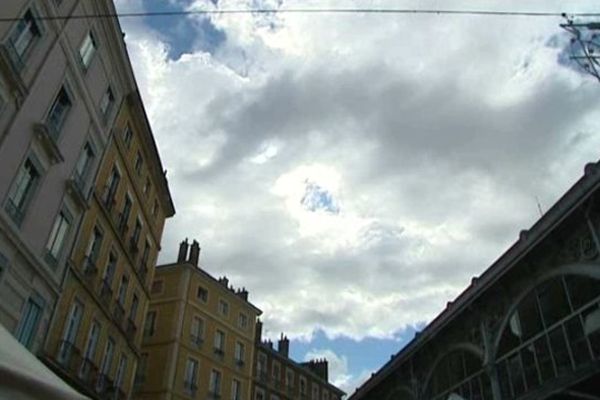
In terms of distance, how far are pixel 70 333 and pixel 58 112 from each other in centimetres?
757

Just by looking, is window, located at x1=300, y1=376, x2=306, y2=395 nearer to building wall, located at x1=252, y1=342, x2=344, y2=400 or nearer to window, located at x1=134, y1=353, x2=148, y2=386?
building wall, located at x1=252, y1=342, x2=344, y2=400

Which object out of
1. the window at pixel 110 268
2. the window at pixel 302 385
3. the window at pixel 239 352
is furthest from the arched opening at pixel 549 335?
the window at pixel 302 385

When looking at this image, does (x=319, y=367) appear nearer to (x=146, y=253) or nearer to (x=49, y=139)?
(x=146, y=253)

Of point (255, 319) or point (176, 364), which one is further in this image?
point (255, 319)

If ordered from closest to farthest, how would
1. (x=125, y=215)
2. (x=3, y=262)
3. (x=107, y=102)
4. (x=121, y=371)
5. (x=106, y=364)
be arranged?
(x=3, y=262) < (x=107, y=102) < (x=106, y=364) < (x=121, y=371) < (x=125, y=215)

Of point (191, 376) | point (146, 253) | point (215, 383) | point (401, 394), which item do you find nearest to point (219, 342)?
point (215, 383)

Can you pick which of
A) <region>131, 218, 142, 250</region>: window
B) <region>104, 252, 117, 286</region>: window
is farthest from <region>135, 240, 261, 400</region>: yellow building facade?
<region>104, 252, 117, 286</region>: window

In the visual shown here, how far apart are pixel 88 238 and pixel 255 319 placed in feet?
93.5

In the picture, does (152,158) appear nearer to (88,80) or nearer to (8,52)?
(88,80)

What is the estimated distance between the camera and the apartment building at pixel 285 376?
47625mm

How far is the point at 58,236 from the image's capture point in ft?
60.8

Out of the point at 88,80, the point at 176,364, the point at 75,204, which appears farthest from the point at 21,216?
the point at 176,364

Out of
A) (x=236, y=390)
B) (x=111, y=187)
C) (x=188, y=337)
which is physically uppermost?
(x=188, y=337)

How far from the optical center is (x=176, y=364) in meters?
37.1
